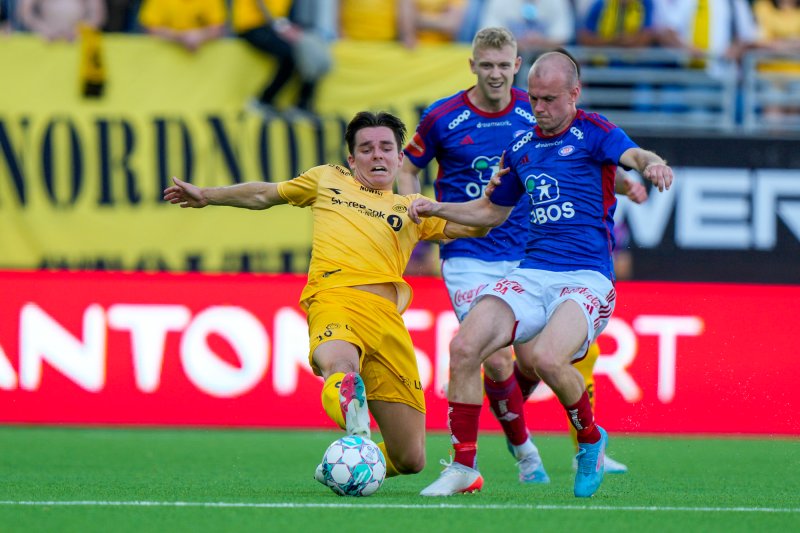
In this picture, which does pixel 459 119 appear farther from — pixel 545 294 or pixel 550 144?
pixel 545 294

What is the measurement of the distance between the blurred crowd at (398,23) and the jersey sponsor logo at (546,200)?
7268mm

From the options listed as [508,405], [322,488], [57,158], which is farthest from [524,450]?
[57,158]

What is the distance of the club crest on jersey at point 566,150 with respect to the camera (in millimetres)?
7312

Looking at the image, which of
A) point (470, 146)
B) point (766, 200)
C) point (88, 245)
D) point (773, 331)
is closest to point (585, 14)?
point (766, 200)

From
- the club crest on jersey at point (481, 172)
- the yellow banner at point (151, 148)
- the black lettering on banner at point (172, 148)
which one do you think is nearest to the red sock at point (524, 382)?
the club crest on jersey at point (481, 172)

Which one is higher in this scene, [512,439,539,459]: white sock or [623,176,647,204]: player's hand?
[623,176,647,204]: player's hand

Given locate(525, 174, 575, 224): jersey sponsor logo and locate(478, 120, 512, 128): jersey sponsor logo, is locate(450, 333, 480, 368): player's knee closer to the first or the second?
locate(525, 174, 575, 224): jersey sponsor logo

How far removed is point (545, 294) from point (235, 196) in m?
1.74

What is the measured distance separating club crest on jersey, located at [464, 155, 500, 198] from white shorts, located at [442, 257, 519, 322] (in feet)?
1.34

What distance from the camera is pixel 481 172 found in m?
8.91

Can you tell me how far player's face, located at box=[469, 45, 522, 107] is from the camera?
8.71 m

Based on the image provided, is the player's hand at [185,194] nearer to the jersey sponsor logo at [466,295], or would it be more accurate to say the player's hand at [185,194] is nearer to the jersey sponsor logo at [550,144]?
the jersey sponsor logo at [550,144]

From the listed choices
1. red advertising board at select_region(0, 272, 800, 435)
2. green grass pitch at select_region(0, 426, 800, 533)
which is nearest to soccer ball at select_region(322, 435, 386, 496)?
green grass pitch at select_region(0, 426, 800, 533)

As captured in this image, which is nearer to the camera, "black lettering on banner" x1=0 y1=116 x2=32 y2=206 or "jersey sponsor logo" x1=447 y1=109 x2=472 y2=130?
"jersey sponsor logo" x1=447 y1=109 x2=472 y2=130
